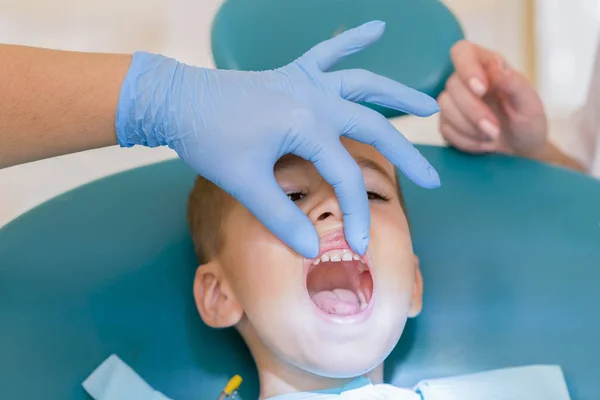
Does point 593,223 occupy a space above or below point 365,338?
above

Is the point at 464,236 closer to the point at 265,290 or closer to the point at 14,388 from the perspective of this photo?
the point at 265,290

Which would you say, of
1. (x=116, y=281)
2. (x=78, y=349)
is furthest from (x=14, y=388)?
(x=116, y=281)

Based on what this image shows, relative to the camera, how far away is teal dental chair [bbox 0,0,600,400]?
3.67 ft

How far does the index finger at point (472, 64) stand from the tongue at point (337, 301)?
19.1 inches

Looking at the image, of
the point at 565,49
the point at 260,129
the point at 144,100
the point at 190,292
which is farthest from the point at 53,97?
the point at 565,49

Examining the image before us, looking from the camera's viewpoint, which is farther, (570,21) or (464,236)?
(570,21)

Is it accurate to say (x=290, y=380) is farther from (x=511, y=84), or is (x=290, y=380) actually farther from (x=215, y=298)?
(x=511, y=84)

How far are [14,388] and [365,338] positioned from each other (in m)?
0.50

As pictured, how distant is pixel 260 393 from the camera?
3.69ft

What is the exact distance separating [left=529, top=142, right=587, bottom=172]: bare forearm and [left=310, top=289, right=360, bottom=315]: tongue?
2.02 feet

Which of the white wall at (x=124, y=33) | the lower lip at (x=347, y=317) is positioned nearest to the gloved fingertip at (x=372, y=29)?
the lower lip at (x=347, y=317)

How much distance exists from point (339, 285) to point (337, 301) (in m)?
0.07

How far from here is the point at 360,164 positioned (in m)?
1.08

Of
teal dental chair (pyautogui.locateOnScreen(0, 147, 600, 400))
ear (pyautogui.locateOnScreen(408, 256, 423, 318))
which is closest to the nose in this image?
ear (pyautogui.locateOnScreen(408, 256, 423, 318))
